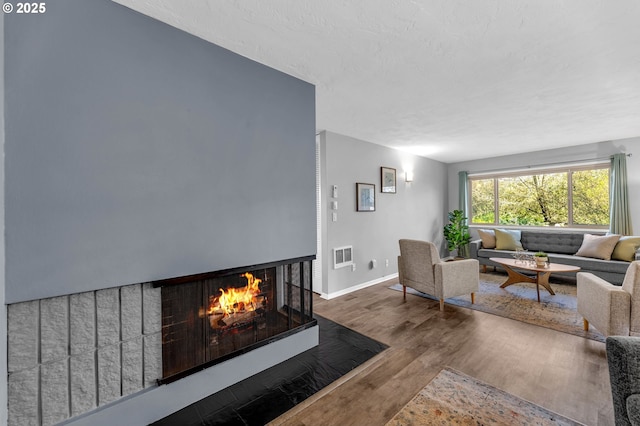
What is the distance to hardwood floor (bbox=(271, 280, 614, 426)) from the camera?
1.68m

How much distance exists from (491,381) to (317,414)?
133 cm

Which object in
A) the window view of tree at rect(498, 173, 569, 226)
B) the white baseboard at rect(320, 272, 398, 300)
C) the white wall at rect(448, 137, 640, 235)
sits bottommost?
the white baseboard at rect(320, 272, 398, 300)

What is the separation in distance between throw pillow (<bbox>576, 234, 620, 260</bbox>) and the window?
0.64 metres

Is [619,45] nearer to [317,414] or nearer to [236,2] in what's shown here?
[236,2]

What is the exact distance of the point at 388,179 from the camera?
15.7ft

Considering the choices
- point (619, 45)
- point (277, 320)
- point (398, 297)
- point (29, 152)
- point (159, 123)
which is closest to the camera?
point (29, 152)

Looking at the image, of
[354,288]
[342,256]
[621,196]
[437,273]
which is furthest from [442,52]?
[621,196]

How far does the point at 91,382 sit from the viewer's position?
56.2 inches

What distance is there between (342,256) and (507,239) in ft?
12.2

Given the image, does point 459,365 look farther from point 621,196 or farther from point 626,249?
point 621,196

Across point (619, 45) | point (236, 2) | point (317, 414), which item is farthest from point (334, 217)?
point (619, 45)

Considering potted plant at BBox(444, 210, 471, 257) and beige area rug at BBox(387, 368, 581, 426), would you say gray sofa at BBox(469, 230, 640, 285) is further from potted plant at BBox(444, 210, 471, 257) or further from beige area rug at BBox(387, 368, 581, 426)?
beige area rug at BBox(387, 368, 581, 426)

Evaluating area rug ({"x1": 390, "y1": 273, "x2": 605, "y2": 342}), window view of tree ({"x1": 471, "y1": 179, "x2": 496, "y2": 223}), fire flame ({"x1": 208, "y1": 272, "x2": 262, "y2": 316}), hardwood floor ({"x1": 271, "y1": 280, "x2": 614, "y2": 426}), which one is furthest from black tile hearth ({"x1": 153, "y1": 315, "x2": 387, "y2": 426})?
window view of tree ({"x1": 471, "y1": 179, "x2": 496, "y2": 223})

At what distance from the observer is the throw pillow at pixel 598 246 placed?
4.19 meters
